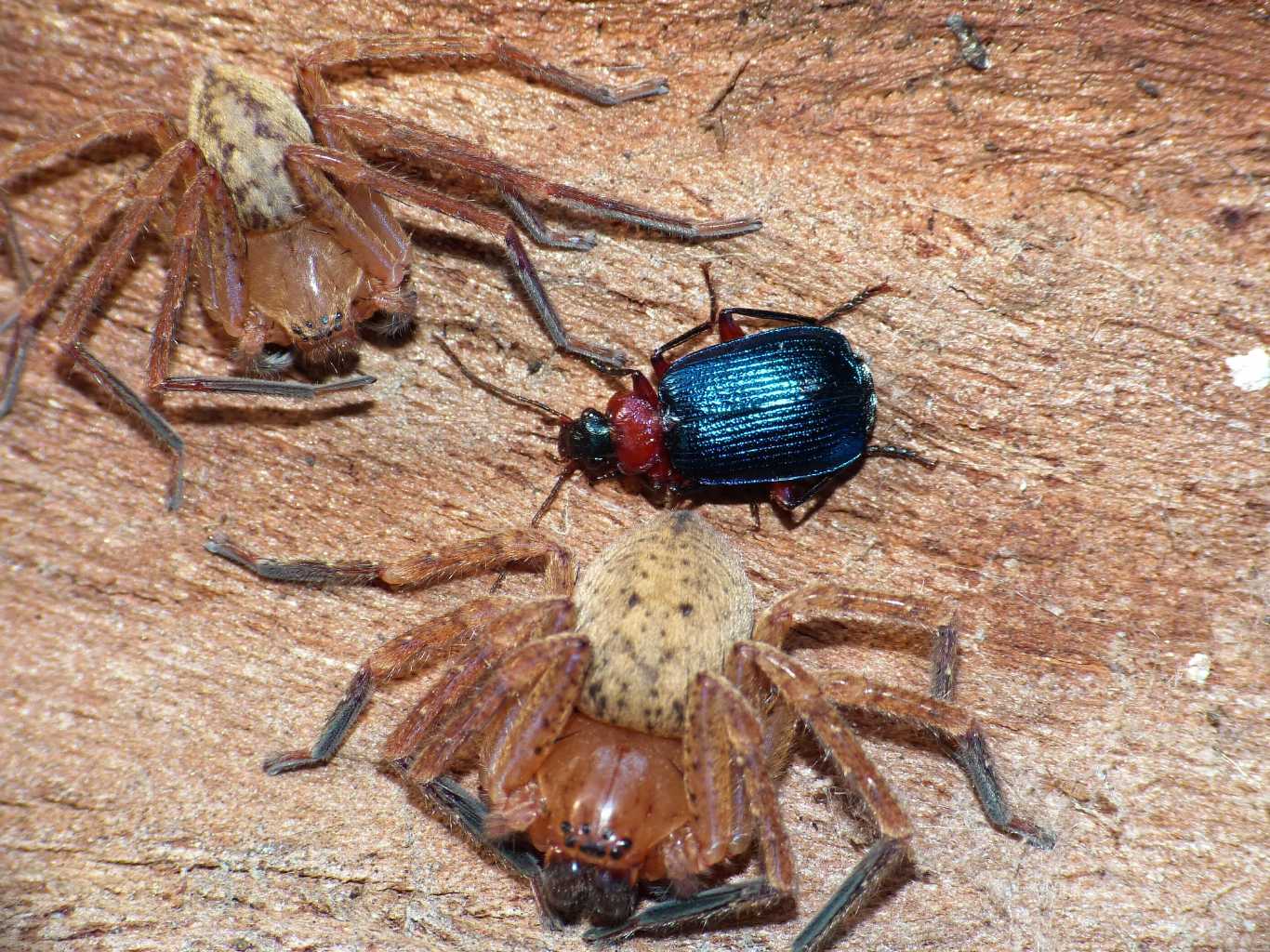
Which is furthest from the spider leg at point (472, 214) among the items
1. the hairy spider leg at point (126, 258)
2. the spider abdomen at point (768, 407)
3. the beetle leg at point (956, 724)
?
the beetle leg at point (956, 724)

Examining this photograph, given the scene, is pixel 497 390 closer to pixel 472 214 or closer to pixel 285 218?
pixel 472 214

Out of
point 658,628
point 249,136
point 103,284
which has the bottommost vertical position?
point 658,628

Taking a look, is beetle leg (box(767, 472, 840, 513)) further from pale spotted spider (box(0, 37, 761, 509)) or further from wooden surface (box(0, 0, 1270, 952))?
pale spotted spider (box(0, 37, 761, 509))

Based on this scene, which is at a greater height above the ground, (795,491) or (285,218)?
(285,218)

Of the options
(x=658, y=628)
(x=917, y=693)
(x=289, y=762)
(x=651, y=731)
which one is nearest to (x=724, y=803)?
(x=651, y=731)

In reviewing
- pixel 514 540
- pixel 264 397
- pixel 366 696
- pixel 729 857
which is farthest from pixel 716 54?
pixel 729 857

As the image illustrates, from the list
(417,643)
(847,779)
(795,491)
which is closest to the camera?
(847,779)
